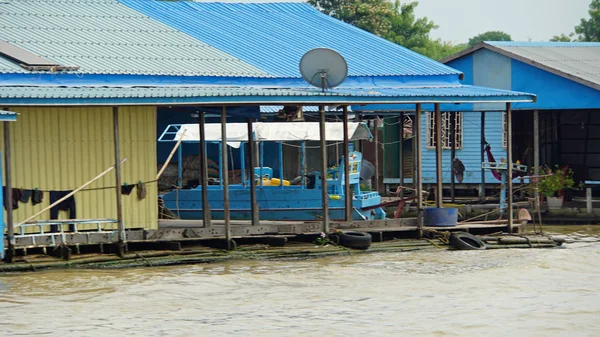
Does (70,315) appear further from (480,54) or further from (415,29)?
(415,29)

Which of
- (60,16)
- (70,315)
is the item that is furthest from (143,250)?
(60,16)

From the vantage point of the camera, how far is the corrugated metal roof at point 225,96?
1536cm

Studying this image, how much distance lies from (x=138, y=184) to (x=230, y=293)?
3.42m

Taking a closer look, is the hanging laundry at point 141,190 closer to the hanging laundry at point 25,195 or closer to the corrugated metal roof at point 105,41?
the hanging laundry at point 25,195

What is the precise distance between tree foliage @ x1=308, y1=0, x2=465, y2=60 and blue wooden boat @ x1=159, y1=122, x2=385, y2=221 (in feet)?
69.9

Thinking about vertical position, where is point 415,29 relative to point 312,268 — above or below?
above

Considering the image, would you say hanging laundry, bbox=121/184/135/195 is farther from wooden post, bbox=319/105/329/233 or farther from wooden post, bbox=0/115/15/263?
wooden post, bbox=319/105/329/233

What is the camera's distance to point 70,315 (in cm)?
1269

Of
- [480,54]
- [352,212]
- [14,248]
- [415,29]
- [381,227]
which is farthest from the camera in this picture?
[415,29]

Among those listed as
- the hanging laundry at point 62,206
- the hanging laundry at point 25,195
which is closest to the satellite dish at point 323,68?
the hanging laundry at point 62,206

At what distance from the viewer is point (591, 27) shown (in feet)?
188

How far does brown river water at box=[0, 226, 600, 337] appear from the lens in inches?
480

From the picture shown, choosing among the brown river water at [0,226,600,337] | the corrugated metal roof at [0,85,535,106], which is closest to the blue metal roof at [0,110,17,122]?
the corrugated metal roof at [0,85,535,106]

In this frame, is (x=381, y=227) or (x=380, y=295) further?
(x=381, y=227)
